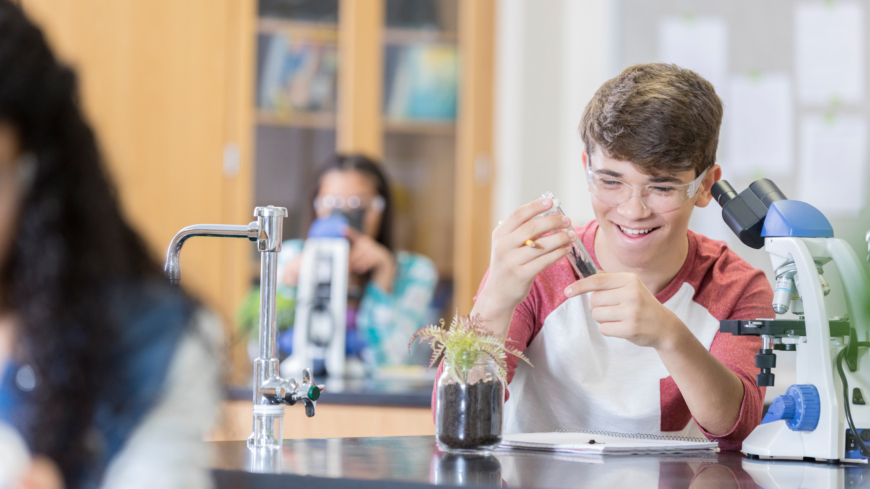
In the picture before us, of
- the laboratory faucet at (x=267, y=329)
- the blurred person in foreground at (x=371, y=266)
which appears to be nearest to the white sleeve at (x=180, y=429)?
the laboratory faucet at (x=267, y=329)

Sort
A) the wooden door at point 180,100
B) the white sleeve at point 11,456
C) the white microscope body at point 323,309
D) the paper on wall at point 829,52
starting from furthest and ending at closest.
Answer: the wooden door at point 180,100 < the paper on wall at point 829,52 < the white microscope body at point 323,309 < the white sleeve at point 11,456

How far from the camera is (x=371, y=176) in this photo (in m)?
2.96

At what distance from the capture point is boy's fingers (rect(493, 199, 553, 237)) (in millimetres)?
1282

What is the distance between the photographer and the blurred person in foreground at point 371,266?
9.36ft

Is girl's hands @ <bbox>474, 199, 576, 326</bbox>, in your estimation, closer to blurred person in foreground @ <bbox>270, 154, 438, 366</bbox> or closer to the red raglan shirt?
the red raglan shirt

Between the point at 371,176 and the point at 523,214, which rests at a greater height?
the point at 371,176

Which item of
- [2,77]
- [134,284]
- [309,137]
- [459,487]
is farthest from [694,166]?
[309,137]

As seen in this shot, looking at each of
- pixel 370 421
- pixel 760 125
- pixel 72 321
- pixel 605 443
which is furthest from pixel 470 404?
pixel 760 125

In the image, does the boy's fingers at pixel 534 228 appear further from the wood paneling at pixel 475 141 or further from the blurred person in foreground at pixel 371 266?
the wood paneling at pixel 475 141

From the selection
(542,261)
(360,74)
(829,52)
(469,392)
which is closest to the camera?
(469,392)

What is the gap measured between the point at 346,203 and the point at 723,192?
1.75 m

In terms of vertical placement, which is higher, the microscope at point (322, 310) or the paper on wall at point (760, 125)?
the paper on wall at point (760, 125)

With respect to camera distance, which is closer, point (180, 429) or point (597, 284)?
point (180, 429)

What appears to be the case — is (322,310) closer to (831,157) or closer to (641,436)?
(641,436)
